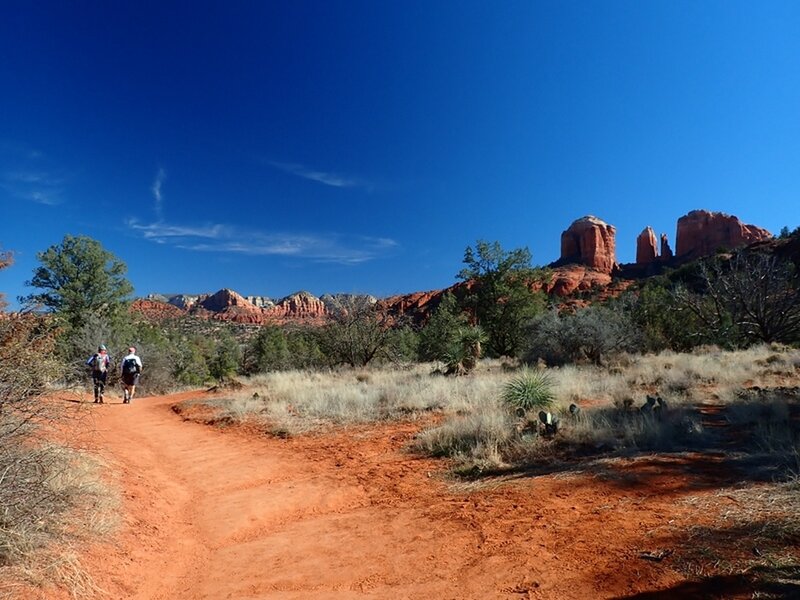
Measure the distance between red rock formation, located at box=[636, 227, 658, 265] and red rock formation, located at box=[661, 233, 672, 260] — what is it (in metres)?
1.60

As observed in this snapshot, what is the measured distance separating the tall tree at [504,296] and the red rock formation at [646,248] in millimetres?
91546

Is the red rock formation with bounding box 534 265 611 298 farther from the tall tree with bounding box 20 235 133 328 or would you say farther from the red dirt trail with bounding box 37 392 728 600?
the red dirt trail with bounding box 37 392 728 600

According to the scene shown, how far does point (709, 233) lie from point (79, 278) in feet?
373

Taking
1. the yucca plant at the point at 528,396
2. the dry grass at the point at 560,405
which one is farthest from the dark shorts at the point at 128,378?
the yucca plant at the point at 528,396

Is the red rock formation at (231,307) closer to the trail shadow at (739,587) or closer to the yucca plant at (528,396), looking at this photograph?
the yucca plant at (528,396)

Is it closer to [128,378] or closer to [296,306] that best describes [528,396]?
[128,378]

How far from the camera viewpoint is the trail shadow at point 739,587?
2.66 meters

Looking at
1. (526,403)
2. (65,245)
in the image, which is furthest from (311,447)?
(65,245)

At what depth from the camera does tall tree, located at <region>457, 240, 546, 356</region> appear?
24516 mm

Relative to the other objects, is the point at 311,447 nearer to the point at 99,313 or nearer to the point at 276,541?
the point at 276,541

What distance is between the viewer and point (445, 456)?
706cm

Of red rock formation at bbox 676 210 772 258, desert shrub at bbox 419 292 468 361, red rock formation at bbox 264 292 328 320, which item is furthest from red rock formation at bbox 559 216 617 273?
desert shrub at bbox 419 292 468 361

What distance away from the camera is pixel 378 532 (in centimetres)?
450

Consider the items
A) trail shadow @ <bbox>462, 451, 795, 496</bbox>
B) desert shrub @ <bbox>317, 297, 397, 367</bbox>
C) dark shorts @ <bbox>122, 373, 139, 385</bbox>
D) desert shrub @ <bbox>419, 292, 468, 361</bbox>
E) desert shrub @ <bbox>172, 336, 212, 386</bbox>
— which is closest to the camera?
trail shadow @ <bbox>462, 451, 795, 496</bbox>
